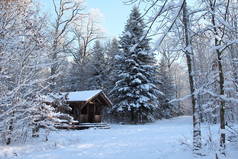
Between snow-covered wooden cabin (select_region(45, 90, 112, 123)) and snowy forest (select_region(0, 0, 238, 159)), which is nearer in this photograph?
snowy forest (select_region(0, 0, 238, 159))

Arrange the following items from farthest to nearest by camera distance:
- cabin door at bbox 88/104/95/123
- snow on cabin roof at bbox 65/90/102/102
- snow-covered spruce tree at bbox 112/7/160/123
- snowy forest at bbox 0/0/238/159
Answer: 1. snow-covered spruce tree at bbox 112/7/160/123
2. cabin door at bbox 88/104/95/123
3. snow on cabin roof at bbox 65/90/102/102
4. snowy forest at bbox 0/0/238/159

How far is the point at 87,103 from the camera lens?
22516mm

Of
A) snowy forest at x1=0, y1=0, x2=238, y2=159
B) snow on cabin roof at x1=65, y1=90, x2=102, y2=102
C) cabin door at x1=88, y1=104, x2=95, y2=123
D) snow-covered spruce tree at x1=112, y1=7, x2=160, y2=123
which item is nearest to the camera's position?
snowy forest at x1=0, y1=0, x2=238, y2=159

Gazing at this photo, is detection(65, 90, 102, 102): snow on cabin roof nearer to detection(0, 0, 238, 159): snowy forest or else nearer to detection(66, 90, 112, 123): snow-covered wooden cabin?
detection(66, 90, 112, 123): snow-covered wooden cabin

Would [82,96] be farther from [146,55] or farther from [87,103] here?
[146,55]

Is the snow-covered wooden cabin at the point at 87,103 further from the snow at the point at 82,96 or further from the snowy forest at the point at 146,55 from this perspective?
the snowy forest at the point at 146,55

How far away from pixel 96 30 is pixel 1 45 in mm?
31492

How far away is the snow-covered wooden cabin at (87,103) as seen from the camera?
20.2m

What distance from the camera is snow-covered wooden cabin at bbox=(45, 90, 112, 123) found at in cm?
2016

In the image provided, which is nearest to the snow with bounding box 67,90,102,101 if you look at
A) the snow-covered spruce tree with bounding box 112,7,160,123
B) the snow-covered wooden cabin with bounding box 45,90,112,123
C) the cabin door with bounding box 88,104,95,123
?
the snow-covered wooden cabin with bounding box 45,90,112,123

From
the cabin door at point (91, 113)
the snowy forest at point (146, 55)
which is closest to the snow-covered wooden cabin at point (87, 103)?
the cabin door at point (91, 113)

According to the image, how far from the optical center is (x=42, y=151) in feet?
27.5

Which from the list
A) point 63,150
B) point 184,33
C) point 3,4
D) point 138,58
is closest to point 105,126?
point 138,58

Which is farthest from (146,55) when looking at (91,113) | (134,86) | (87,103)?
(134,86)
